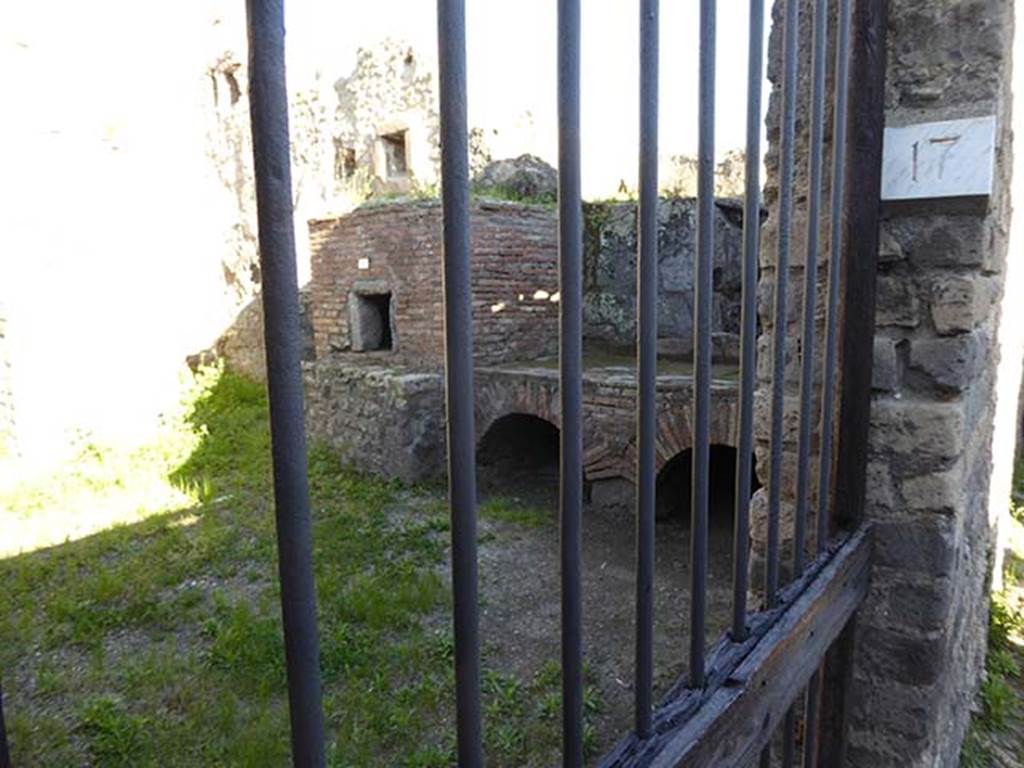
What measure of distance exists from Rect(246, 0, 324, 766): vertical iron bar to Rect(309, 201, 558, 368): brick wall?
6.21 m

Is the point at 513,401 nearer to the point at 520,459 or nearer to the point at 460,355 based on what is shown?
the point at 520,459

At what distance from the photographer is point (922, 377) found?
176cm

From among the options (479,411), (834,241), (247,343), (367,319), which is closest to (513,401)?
(479,411)

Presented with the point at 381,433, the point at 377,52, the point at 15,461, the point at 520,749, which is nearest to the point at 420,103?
the point at 377,52

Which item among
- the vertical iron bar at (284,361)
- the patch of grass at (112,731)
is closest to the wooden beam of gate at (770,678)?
the vertical iron bar at (284,361)

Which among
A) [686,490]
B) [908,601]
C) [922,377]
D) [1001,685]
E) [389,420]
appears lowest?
[686,490]

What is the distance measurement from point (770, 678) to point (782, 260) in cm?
77

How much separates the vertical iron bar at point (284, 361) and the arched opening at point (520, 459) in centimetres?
580

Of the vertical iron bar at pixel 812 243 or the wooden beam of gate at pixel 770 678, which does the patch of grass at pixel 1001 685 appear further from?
the vertical iron bar at pixel 812 243

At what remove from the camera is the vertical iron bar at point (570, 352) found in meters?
0.80

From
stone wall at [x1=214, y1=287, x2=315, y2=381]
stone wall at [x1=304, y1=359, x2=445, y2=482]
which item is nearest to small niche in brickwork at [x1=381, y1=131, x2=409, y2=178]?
stone wall at [x1=214, y1=287, x2=315, y2=381]

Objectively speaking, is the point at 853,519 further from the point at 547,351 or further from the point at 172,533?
the point at 547,351

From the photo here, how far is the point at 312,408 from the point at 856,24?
6.87 meters

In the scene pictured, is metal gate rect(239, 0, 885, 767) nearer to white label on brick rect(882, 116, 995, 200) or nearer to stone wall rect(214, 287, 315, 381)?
A: white label on brick rect(882, 116, 995, 200)
